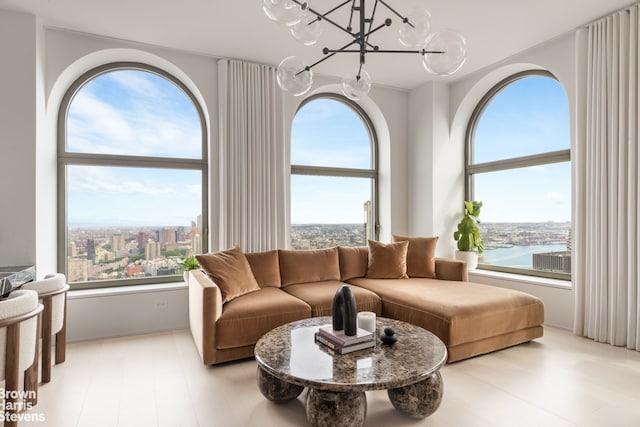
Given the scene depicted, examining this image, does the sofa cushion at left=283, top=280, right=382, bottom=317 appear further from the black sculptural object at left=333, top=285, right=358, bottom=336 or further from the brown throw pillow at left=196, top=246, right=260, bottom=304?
the black sculptural object at left=333, top=285, right=358, bottom=336

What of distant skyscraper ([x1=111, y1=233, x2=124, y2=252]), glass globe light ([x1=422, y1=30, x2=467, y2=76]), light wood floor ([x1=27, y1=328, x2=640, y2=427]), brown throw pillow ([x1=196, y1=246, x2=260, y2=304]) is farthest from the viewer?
distant skyscraper ([x1=111, y1=233, x2=124, y2=252])

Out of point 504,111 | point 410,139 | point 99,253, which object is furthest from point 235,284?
point 504,111

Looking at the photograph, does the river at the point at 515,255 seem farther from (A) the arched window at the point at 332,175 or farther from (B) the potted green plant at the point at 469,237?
(A) the arched window at the point at 332,175

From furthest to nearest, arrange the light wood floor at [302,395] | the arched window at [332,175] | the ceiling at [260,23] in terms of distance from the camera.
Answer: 1. the arched window at [332,175]
2. the ceiling at [260,23]
3. the light wood floor at [302,395]

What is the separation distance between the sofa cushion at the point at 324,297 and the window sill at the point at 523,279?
1.83 metres

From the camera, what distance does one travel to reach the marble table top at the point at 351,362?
→ 1.74 meters

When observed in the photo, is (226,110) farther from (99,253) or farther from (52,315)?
(52,315)

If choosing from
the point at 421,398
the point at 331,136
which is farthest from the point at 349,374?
the point at 331,136

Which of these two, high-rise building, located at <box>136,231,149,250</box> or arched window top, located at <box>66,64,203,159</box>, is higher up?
arched window top, located at <box>66,64,203,159</box>

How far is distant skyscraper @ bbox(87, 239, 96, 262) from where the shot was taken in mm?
3770

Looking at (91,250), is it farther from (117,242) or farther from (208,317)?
(208,317)

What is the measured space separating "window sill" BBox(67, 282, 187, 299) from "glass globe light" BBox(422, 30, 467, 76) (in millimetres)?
3217

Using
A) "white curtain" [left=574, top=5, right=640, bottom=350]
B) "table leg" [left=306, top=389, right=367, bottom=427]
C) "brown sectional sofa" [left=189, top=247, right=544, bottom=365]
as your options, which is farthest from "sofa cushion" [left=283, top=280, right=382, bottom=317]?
"white curtain" [left=574, top=5, right=640, bottom=350]

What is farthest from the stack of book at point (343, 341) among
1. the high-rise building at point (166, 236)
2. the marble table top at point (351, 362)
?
the high-rise building at point (166, 236)
